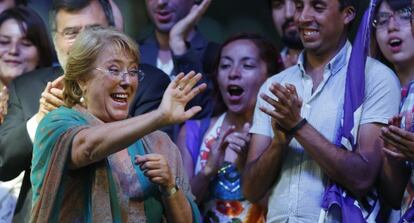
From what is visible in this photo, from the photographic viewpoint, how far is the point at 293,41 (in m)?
5.61

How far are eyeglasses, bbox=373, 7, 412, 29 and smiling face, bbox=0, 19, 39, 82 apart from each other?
1.81 m

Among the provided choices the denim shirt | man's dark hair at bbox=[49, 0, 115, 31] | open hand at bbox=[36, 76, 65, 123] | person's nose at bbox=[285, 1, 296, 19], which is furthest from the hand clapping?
person's nose at bbox=[285, 1, 296, 19]

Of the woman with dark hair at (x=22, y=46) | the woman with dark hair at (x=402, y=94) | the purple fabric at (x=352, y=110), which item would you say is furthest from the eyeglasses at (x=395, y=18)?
the woman with dark hair at (x=22, y=46)

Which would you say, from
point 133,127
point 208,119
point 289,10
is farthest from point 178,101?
point 289,10

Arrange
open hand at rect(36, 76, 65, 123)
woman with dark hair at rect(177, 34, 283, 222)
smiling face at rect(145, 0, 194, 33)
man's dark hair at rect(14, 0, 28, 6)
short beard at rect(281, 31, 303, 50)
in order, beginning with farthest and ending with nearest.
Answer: man's dark hair at rect(14, 0, 28, 6)
smiling face at rect(145, 0, 194, 33)
short beard at rect(281, 31, 303, 50)
woman with dark hair at rect(177, 34, 283, 222)
open hand at rect(36, 76, 65, 123)

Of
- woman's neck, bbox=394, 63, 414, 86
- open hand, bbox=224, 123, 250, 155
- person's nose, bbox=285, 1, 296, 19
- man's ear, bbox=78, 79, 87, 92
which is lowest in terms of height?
open hand, bbox=224, 123, 250, 155

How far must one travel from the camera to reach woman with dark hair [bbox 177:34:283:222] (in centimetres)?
504

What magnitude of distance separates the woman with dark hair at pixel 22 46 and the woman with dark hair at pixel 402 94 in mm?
1761

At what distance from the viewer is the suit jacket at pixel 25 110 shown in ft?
15.5

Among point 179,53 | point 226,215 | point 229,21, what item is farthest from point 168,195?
point 229,21

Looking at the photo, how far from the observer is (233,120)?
529 centimetres

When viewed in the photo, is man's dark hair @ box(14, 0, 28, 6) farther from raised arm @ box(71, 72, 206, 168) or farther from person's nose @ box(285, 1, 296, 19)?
raised arm @ box(71, 72, 206, 168)

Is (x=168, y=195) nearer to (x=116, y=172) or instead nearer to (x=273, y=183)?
(x=116, y=172)

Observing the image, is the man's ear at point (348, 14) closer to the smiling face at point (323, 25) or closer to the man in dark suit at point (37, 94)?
the smiling face at point (323, 25)
